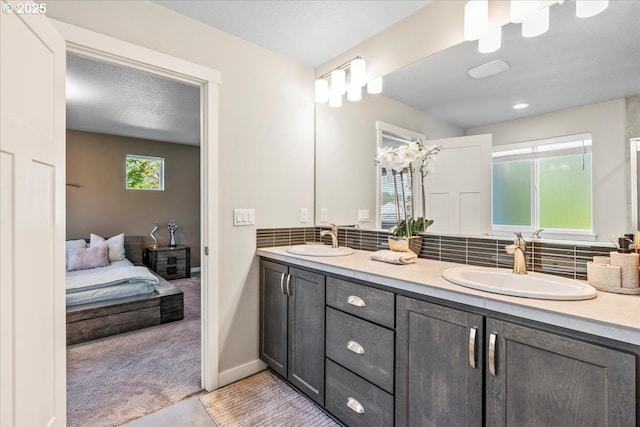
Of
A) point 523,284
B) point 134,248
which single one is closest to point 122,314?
point 134,248

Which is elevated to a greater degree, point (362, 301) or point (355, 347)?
point (362, 301)

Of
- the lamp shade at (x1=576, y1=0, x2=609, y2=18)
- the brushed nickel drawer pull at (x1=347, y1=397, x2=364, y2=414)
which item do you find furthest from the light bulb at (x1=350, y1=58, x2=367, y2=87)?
the brushed nickel drawer pull at (x1=347, y1=397, x2=364, y2=414)

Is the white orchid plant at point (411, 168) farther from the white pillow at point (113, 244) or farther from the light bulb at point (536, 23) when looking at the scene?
the white pillow at point (113, 244)

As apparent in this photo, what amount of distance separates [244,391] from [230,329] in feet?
1.31

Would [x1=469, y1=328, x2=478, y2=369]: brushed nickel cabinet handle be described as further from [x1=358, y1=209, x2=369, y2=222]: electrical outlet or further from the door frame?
the door frame

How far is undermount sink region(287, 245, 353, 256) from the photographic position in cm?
194

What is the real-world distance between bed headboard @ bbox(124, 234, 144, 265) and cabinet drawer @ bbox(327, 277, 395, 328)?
14.9 ft

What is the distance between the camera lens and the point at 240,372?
2.08m

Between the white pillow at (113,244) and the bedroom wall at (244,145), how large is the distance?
10.8 feet

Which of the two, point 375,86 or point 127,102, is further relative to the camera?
point 127,102

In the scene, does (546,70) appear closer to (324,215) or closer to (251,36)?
(324,215)

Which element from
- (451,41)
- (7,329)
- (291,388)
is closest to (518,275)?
(451,41)

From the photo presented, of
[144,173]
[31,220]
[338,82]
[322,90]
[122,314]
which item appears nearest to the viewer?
[31,220]

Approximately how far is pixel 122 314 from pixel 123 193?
2834 millimetres
